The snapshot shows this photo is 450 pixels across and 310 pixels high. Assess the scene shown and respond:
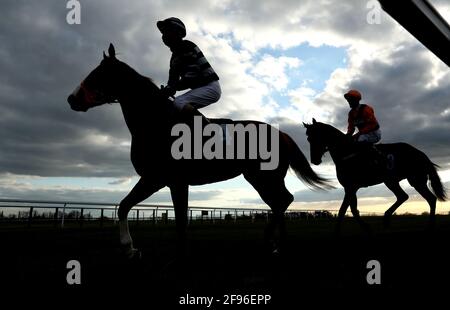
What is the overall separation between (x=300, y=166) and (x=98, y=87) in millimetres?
4064

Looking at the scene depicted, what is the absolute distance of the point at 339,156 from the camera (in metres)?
9.45

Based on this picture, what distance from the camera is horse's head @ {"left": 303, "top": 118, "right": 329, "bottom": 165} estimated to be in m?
9.41

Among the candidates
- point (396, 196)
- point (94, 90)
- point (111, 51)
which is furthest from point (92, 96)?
point (396, 196)

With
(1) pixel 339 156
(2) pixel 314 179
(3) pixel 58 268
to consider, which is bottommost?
(3) pixel 58 268

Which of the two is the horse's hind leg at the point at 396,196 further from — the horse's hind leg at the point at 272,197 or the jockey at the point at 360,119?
the horse's hind leg at the point at 272,197

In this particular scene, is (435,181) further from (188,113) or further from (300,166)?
(188,113)

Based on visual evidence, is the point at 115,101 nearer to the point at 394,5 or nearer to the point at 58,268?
the point at 58,268

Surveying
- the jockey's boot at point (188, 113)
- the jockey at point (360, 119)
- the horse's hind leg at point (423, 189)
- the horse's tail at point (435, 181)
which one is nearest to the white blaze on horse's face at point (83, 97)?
the jockey's boot at point (188, 113)

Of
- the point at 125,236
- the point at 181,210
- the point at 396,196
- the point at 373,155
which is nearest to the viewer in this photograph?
the point at 181,210

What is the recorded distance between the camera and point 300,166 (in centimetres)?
738

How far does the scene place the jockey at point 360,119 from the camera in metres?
9.42

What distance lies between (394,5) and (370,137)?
7.54 m

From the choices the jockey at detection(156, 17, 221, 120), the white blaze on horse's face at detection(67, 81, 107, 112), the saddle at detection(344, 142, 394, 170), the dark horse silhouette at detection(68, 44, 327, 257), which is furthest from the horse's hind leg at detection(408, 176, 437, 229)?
the white blaze on horse's face at detection(67, 81, 107, 112)
